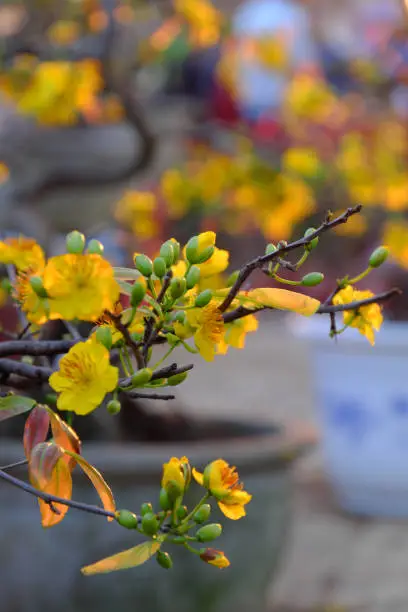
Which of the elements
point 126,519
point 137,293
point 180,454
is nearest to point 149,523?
point 126,519

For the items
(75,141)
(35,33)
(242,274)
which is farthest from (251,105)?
(242,274)

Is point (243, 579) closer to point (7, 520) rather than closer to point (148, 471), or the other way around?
point (148, 471)

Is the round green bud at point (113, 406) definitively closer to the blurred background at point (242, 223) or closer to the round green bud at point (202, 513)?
the round green bud at point (202, 513)

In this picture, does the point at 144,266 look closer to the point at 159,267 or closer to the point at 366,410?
the point at 159,267

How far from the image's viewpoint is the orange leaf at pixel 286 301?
1.71ft

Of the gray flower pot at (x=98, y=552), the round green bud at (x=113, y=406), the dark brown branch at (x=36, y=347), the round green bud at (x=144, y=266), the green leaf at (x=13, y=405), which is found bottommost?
the gray flower pot at (x=98, y=552)

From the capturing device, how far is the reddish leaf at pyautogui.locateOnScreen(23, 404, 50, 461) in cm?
56

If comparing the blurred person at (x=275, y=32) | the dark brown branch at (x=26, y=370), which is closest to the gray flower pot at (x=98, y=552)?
the dark brown branch at (x=26, y=370)

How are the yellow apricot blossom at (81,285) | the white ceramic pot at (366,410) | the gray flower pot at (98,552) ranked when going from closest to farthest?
the yellow apricot blossom at (81,285) < the gray flower pot at (98,552) < the white ceramic pot at (366,410)

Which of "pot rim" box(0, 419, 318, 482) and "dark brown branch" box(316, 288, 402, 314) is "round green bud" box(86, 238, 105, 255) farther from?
"pot rim" box(0, 419, 318, 482)

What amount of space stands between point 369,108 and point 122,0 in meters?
1.81

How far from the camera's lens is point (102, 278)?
19.1 inches

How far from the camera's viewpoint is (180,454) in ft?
4.84

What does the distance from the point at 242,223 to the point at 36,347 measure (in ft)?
6.55
